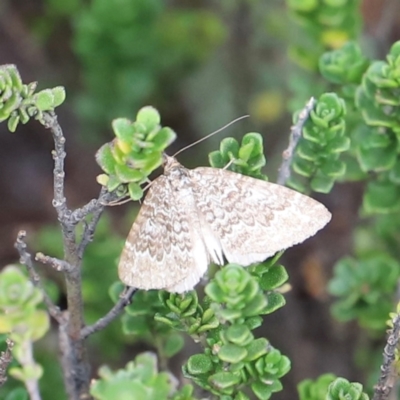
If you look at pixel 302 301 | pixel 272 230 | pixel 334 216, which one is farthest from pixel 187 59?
pixel 272 230

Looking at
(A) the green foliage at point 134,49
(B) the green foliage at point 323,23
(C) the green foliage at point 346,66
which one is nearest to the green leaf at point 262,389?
(C) the green foliage at point 346,66

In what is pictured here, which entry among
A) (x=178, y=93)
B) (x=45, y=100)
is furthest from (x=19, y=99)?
(x=178, y=93)

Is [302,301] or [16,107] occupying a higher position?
[16,107]

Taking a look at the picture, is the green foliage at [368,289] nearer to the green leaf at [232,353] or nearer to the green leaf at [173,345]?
the green leaf at [173,345]

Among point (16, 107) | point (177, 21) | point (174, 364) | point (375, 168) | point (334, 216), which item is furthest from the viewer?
point (177, 21)

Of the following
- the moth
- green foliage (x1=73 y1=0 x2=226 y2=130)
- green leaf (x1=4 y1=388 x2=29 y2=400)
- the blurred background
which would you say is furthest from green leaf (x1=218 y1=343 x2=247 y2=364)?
green foliage (x1=73 y1=0 x2=226 y2=130)

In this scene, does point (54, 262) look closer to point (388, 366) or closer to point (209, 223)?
point (209, 223)

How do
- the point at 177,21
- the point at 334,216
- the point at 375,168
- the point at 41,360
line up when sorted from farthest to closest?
the point at 177,21, the point at 334,216, the point at 41,360, the point at 375,168

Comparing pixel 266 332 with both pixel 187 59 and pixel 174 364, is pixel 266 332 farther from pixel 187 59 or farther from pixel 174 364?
pixel 187 59
